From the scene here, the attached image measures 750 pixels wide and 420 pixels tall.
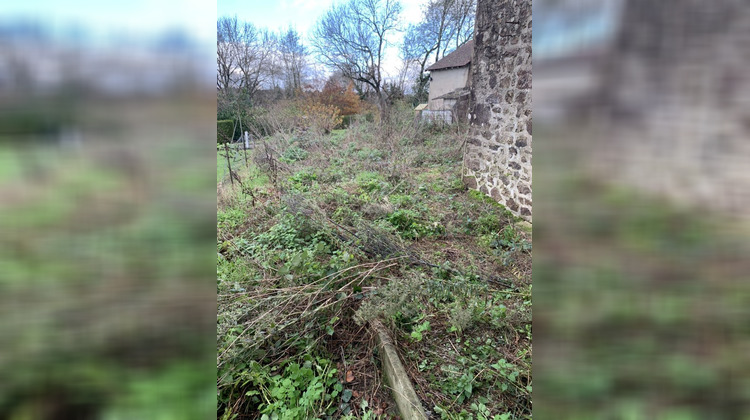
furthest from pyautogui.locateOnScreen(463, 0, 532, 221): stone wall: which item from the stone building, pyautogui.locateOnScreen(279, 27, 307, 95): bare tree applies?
the stone building

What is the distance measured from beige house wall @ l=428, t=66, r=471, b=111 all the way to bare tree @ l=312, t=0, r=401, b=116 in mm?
2814

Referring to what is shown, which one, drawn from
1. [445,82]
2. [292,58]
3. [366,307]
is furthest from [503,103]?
[445,82]

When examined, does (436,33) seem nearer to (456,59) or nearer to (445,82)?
(456,59)

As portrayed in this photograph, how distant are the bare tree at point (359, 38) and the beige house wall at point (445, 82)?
9.23ft

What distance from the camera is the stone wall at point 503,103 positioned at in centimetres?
434

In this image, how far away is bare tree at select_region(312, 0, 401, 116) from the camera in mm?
13555

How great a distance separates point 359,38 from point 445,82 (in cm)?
496
